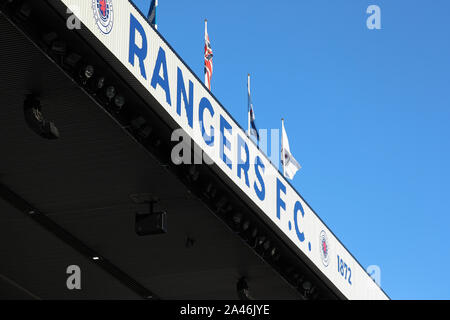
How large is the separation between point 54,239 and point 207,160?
314cm

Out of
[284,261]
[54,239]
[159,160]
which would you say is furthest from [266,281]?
[159,160]

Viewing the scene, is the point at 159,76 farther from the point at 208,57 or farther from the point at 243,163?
the point at 208,57

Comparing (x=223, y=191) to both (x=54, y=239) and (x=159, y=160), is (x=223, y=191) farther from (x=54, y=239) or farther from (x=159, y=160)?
(x=54, y=239)

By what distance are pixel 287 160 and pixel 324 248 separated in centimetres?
178

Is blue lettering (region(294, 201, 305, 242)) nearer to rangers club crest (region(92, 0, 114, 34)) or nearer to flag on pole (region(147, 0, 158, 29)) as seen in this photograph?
flag on pole (region(147, 0, 158, 29))

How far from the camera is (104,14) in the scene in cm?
937

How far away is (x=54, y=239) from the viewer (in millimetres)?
13336

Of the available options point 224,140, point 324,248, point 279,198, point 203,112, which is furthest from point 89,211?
point 324,248

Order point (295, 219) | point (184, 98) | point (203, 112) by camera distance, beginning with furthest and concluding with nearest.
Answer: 1. point (295, 219)
2. point (203, 112)
3. point (184, 98)

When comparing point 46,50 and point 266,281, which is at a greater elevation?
point 46,50

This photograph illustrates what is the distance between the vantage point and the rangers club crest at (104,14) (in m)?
9.22

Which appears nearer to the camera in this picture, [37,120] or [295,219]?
[37,120]

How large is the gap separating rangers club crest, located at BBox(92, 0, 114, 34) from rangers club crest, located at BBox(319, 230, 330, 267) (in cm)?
685
